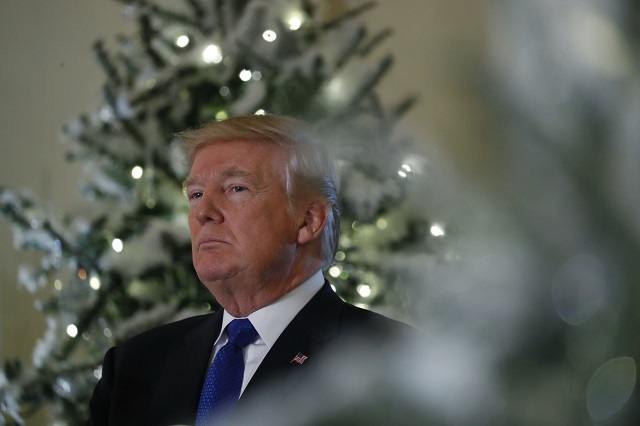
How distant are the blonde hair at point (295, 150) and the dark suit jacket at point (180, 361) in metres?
0.22

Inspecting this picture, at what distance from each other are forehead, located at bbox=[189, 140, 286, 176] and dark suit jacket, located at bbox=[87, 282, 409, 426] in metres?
0.32

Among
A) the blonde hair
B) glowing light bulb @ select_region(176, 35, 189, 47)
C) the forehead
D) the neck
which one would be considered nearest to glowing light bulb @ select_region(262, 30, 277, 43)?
glowing light bulb @ select_region(176, 35, 189, 47)

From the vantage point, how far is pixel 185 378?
173 cm

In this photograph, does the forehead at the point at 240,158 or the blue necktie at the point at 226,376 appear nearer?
the blue necktie at the point at 226,376


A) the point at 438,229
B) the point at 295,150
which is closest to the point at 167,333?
the point at 295,150

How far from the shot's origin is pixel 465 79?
0.84 ft

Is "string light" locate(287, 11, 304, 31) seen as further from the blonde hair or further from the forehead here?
the forehead

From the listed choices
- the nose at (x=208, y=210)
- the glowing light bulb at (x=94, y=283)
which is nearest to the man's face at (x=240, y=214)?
the nose at (x=208, y=210)

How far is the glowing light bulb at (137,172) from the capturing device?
260 centimetres

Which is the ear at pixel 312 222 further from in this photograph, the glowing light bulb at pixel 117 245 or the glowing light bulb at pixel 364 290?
the glowing light bulb at pixel 117 245

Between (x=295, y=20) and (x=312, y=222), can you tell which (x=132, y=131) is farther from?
(x=312, y=222)

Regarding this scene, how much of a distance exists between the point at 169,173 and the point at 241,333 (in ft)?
3.16

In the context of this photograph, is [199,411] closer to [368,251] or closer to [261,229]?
[261,229]

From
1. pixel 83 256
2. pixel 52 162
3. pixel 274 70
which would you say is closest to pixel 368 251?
pixel 274 70
